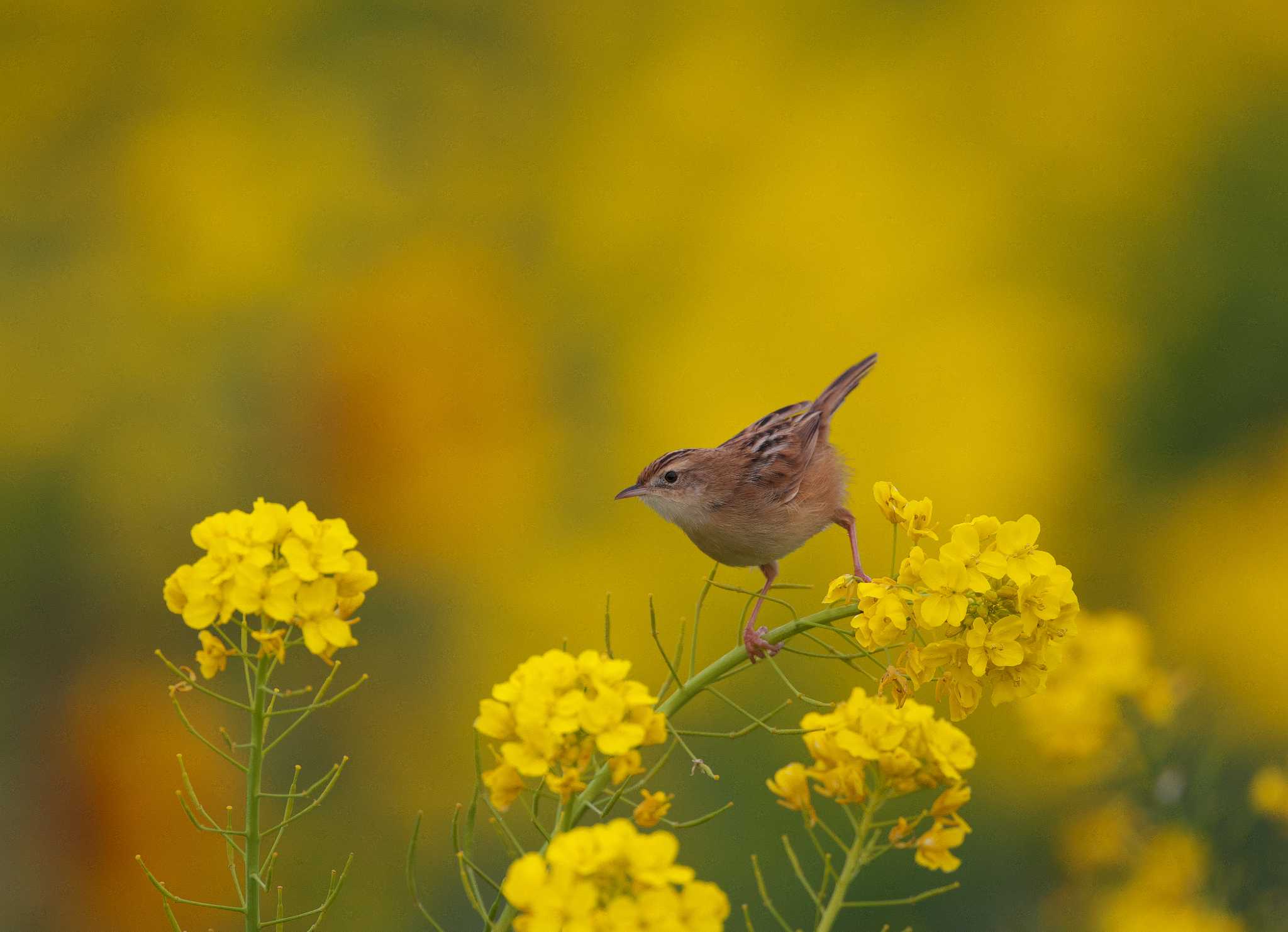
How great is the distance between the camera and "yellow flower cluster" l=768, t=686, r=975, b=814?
173 centimetres

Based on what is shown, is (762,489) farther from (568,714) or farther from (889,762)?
(568,714)

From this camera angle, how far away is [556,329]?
7867mm

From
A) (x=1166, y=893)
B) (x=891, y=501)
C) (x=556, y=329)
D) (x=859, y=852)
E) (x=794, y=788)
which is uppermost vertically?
(x=556, y=329)

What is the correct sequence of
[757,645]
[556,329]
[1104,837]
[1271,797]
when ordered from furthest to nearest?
[556,329]
[1104,837]
[1271,797]
[757,645]

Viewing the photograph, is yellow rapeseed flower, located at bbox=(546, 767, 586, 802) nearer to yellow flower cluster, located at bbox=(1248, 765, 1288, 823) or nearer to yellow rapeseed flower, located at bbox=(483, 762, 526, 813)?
yellow rapeseed flower, located at bbox=(483, 762, 526, 813)

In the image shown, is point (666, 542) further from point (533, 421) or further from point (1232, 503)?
point (1232, 503)

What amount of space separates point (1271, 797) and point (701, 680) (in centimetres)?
200

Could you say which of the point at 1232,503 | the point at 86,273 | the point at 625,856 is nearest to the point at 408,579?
the point at 86,273

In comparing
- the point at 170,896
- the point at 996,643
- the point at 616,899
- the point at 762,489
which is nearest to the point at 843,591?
the point at 996,643

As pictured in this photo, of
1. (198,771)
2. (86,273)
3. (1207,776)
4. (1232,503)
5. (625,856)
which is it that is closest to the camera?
(625,856)

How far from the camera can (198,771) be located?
5.83 m

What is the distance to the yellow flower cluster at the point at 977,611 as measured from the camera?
1702mm

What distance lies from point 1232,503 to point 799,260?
2.51 metres

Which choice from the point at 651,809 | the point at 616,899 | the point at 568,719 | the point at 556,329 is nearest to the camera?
the point at 616,899
